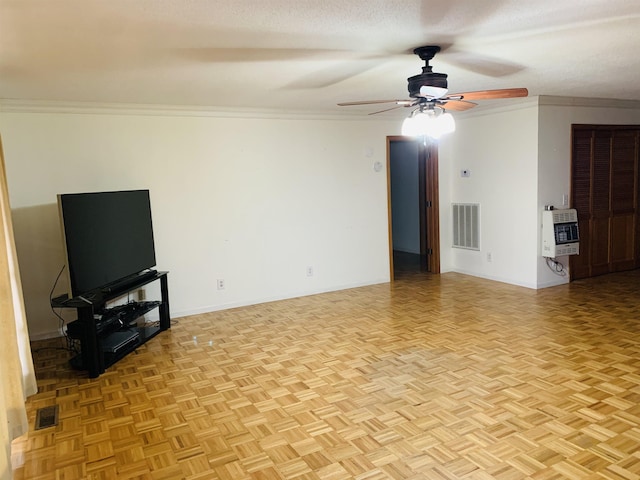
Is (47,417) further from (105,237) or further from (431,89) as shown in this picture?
(431,89)

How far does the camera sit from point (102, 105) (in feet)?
15.4

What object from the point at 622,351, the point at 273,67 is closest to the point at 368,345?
the point at 622,351

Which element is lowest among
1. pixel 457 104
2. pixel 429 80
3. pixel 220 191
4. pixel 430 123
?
pixel 220 191

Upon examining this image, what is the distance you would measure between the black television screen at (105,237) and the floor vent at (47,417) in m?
0.85

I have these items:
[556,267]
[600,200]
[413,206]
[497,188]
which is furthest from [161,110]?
[600,200]

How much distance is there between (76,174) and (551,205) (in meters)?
5.28

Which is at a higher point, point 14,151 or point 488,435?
point 14,151

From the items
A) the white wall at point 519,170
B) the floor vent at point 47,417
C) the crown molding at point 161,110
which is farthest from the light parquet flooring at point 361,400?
the crown molding at point 161,110

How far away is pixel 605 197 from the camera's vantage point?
6.28 m

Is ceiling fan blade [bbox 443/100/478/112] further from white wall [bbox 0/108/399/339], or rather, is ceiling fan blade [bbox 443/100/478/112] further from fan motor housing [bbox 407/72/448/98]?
white wall [bbox 0/108/399/339]

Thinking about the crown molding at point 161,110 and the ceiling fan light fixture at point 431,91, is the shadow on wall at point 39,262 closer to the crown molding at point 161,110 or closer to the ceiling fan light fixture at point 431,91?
the crown molding at point 161,110

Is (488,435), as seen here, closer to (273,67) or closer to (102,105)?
(273,67)

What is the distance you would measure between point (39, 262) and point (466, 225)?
5.17 meters

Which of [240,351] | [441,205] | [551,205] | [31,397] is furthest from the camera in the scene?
[441,205]
